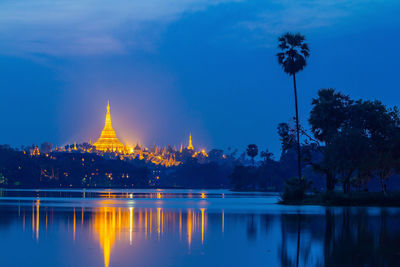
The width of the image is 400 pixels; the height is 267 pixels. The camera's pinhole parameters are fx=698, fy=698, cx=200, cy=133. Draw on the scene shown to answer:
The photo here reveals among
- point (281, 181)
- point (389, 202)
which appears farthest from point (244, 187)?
point (389, 202)

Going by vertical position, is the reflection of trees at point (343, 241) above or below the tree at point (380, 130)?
below

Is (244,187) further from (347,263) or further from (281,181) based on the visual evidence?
(347,263)

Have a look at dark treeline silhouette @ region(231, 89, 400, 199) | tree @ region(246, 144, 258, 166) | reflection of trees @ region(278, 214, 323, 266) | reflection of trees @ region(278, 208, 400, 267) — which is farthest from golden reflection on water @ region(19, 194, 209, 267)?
tree @ region(246, 144, 258, 166)

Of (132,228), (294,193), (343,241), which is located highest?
(294,193)

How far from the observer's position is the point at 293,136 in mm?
70375

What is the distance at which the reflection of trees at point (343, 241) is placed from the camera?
22156mm

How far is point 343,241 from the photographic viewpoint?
91.6ft

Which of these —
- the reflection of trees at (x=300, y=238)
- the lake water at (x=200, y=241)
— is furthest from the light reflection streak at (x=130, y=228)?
the reflection of trees at (x=300, y=238)

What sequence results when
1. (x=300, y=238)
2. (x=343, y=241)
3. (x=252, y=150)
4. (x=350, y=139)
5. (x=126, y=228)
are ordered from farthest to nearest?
(x=252, y=150) < (x=350, y=139) < (x=126, y=228) < (x=300, y=238) < (x=343, y=241)

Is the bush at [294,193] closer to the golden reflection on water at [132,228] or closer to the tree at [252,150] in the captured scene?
the golden reflection on water at [132,228]

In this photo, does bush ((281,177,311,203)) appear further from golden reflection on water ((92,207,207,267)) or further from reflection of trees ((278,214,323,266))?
golden reflection on water ((92,207,207,267))

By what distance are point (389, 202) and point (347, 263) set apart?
38.6 m

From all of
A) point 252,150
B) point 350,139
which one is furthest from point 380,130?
point 252,150

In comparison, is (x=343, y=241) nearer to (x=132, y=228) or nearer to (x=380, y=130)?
(x=132, y=228)
